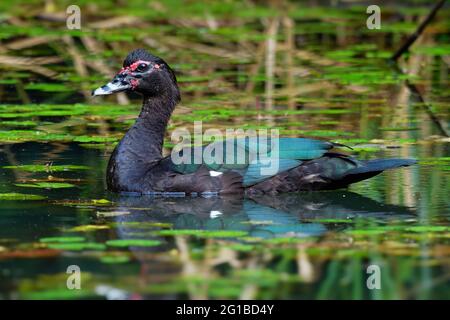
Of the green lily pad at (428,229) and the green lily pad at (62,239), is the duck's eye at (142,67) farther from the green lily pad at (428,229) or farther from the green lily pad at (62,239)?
the green lily pad at (428,229)

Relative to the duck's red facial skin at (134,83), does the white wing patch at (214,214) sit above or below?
below

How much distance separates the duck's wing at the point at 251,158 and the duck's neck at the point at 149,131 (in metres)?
0.45

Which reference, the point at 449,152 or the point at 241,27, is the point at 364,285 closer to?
the point at 449,152

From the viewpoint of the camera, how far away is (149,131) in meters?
9.78

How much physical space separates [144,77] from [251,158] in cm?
132

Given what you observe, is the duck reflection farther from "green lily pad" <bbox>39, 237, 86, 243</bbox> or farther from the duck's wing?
"green lily pad" <bbox>39, 237, 86, 243</bbox>

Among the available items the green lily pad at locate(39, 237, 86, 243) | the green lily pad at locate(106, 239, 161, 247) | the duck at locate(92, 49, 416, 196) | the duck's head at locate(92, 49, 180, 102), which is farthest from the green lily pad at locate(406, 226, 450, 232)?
the duck's head at locate(92, 49, 180, 102)

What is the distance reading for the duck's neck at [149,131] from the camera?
31.4ft

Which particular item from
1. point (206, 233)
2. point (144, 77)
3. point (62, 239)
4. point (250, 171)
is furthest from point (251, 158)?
point (62, 239)

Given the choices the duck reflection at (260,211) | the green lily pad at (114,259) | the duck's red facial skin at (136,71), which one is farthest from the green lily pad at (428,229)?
the duck's red facial skin at (136,71)

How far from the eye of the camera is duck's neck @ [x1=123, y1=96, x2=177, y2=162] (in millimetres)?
9570

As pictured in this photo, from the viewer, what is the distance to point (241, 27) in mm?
19750

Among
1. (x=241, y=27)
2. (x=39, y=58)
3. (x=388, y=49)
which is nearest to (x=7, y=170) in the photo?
(x=39, y=58)

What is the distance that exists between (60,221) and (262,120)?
4415 mm
